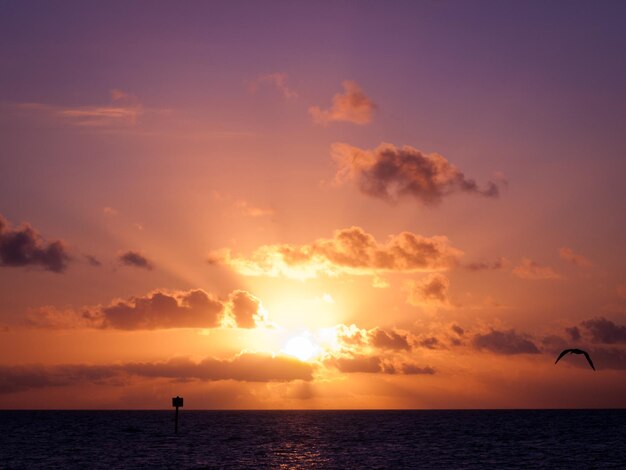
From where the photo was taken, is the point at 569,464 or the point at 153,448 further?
the point at 153,448

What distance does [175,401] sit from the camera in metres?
140

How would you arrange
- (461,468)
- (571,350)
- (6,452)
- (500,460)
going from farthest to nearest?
(6,452), (500,460), (461,468), (571,350)

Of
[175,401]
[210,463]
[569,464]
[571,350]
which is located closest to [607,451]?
[569,464]

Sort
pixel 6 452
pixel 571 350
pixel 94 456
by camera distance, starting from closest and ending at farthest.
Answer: pixel 571 350 → pixel 94 456 → pixel 6 452

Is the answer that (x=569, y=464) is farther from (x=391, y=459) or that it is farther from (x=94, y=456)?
(x=94, y=456)

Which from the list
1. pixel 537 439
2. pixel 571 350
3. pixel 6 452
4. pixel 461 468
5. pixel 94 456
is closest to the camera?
pixel 571 350

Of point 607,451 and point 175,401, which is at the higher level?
point 175,401

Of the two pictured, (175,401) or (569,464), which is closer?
(569,464)

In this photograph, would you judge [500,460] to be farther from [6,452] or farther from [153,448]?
[6,452]

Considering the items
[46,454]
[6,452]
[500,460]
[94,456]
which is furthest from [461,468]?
[6,452]

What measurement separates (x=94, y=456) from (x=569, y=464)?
56209 millimetres

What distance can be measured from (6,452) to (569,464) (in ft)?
236

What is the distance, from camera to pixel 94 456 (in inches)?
3767

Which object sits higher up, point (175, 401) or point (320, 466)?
point (175, 401)
